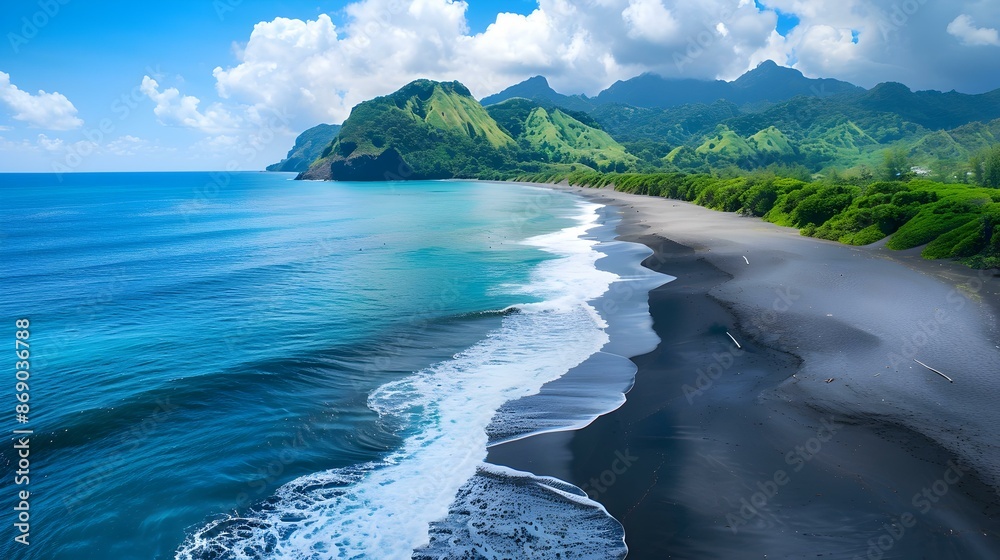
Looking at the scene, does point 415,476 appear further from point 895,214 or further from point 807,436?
point 895,214

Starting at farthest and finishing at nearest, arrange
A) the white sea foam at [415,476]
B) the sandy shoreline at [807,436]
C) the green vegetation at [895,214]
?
the green vegetation at [895,214]
the white sea foam at [415,476]
the sandy shoreline at [807,436]

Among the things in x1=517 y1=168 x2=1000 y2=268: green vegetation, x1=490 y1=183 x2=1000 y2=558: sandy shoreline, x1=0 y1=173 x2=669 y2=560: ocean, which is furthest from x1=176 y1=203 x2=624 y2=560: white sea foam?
x1=517 y1=168 x2=1000 y2=268: green vegetation

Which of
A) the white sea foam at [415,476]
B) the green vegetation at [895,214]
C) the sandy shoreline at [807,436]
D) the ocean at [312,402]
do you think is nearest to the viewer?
the sandy shoreline at [807,436]

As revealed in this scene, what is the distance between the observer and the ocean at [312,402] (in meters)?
9.77

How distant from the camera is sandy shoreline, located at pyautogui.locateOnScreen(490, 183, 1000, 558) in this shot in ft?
29.1

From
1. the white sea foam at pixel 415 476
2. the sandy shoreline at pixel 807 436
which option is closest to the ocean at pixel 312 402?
the white sea foam at pixel 415 476

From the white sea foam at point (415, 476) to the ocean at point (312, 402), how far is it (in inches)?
2.0

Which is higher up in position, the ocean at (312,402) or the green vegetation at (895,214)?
the green vegetation at (895,214)

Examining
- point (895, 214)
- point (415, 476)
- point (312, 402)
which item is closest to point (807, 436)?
point (415, 476)

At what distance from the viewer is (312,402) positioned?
15266 mm

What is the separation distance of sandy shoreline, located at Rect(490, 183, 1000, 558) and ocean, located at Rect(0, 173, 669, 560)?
100 centimetres

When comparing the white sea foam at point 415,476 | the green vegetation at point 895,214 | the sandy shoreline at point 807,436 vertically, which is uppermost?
the green vegetation at point 895,214

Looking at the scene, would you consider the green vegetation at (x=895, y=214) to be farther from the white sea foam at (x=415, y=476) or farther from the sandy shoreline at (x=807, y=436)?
the white sea foam at (x=415, y=476)

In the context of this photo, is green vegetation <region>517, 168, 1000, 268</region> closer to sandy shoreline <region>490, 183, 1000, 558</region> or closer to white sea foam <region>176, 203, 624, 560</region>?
sandy shoreline <region>490, 183, 1000, 558</region>
